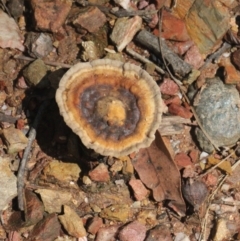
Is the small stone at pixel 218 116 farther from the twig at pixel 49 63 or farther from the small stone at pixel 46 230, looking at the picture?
the small stone at pixel 46 230

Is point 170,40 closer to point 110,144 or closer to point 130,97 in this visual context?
point 130,97

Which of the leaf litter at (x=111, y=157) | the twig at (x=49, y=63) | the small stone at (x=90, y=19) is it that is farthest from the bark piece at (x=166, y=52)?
the twig at (x=49, y=63)

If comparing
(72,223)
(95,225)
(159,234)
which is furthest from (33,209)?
(159,234)

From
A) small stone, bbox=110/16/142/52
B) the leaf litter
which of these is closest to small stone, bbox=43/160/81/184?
the leaf litter

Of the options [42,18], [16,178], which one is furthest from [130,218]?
[42,18]

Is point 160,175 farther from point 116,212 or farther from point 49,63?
point 49,63
